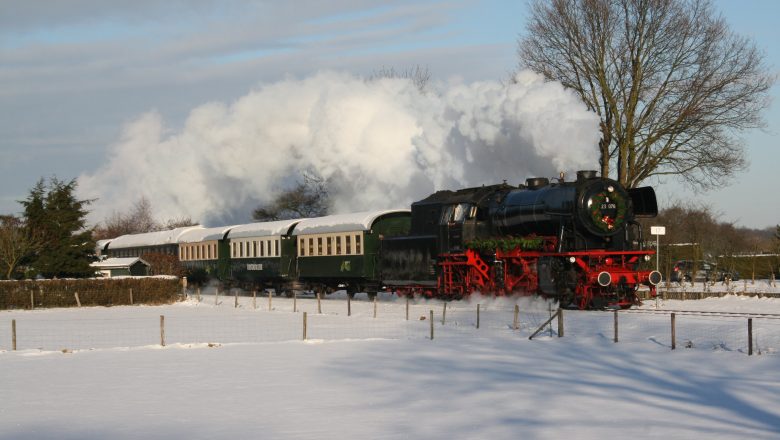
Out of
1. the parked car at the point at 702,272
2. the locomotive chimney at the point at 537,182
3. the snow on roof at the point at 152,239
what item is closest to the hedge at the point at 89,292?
the snow on roof at the point at 152,239

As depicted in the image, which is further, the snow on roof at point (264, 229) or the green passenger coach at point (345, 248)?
the snow on roof at point (264, 229)

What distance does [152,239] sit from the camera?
2219 inches

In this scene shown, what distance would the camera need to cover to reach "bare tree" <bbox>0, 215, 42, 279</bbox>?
41.2 meters

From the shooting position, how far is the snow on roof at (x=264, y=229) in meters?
41.4

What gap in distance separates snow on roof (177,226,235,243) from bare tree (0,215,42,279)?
338 inches

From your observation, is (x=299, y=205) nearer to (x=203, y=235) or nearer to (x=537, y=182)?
(x=203, y=235)

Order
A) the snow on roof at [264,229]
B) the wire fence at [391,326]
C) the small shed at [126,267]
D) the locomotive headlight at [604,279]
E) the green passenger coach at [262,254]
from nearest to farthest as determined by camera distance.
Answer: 1. the wire fence at [391,326]
2. the locomotive headlight at [604,279]
3. the green passenger coach at [262,254]
4. the snow on roof at [264,229]
5. the small shed at [126,267]

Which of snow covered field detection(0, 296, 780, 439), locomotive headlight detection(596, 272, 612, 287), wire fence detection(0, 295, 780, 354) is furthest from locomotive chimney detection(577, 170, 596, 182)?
snow covered field detection(0, 296, 780, 439)

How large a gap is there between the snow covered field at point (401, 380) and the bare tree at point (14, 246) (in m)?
14.7

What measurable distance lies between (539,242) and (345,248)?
35.1 feet

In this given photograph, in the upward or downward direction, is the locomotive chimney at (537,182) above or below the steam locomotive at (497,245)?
above

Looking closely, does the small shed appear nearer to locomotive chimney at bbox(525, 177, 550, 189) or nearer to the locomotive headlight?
locomotive chimney at bbox(525, 177, 550, 189)

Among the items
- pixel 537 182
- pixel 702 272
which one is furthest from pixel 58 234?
pixel 702 272

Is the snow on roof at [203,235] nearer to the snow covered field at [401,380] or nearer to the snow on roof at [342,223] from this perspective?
the snow on roof at [342,223]
